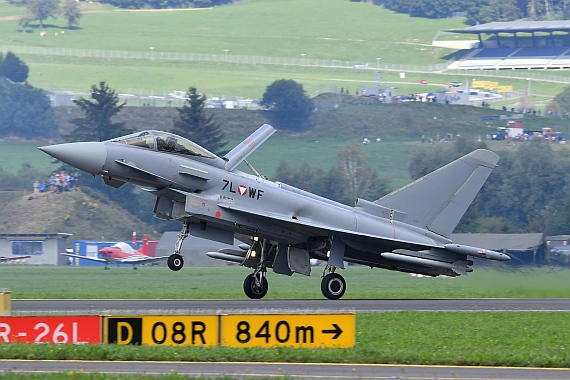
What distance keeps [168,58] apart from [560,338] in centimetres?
13475

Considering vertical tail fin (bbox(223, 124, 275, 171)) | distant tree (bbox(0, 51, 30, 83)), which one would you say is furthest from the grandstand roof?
vertical tail fin (bbox(223, 124, 275, 171))

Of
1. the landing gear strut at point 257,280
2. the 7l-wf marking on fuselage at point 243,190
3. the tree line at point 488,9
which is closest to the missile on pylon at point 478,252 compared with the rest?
the landing gear strut at point 257,280

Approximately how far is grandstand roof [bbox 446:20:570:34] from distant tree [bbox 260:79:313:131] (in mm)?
48584

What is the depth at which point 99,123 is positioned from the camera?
85438 millimetres

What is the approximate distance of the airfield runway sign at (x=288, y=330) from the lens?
51.5 feet


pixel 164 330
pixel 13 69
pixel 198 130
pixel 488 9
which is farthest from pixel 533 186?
pixel 488 9

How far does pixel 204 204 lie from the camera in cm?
2472

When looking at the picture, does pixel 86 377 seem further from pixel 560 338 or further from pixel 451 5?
pixel 451 5

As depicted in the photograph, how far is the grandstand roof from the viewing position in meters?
158

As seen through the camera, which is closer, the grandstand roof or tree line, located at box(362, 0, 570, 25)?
the grandstand roof

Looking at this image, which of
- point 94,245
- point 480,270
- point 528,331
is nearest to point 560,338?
point 528,331

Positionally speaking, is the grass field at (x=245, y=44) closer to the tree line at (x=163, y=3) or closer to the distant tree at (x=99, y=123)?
the tree line at (x=163, y=3)

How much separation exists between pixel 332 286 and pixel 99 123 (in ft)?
204

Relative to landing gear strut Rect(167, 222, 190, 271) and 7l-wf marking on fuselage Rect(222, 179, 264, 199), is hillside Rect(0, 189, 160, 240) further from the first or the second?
landing gear strut Rect(167, 222, 190, 271)
